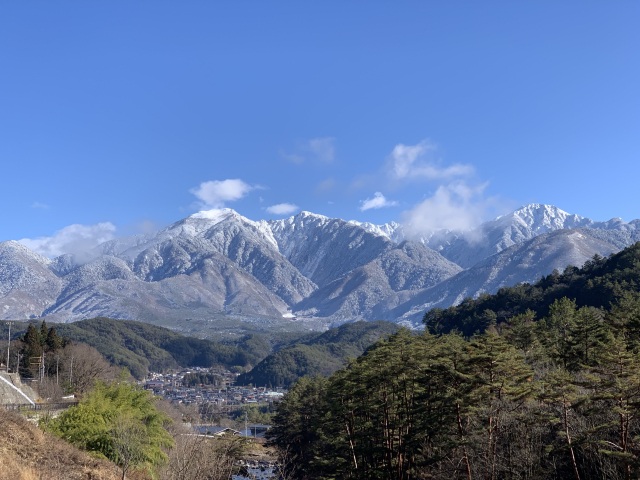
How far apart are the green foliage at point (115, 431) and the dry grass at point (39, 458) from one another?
1.39 m

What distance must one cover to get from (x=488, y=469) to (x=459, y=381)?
17.7 ft

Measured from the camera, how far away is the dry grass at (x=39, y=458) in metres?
23.0

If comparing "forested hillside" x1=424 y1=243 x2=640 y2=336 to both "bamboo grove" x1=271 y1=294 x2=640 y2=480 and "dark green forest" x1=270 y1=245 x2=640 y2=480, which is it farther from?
"bamboo grove" x1=271 y1=294 x2=640 y2=480

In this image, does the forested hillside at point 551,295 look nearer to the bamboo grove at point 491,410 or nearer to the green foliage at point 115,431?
the bamboo grove at point 491,410

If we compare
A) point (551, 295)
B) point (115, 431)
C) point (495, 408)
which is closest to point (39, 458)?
point (115, 431)

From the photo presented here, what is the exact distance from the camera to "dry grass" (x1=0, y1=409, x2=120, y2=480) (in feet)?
75.3

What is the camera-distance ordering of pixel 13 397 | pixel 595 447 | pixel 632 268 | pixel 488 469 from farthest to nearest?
pixel 632 268 < pixel 13 397 < pixel 488 469 < pixel 595 447

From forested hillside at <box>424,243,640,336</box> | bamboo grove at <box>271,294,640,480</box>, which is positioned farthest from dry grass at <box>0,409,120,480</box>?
forested hillside at <box>424,243,640,336</box>

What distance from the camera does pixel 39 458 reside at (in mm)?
26406

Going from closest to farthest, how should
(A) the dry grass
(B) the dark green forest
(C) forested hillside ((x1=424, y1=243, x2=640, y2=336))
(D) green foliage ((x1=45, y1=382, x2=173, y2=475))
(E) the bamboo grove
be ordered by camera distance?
(A) the dry grass < (E) the bamboo grove < (B) the dark green forest < (D) green foliage ((x1=45, y1=382, x2=173, y2=475)) < (C) forested hillside ((x1=424, y1=243, x2=640, y2=336))

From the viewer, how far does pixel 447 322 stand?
405 ft

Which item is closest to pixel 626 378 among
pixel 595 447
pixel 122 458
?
pixel 595 447

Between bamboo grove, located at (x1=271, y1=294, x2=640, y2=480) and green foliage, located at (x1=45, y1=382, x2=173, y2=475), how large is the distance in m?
14.0

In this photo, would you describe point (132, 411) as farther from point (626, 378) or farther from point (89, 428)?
point (626, 378)
